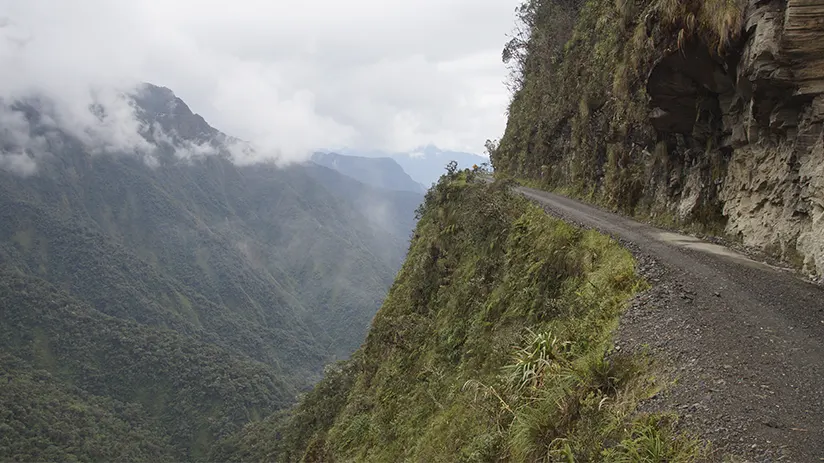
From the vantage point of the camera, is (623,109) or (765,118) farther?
(623,109)

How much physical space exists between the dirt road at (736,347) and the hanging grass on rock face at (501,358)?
32cm

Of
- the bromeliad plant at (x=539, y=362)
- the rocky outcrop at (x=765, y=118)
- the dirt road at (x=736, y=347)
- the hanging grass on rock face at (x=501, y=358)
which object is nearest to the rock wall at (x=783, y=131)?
the rocky outcrop at (x=765, y=118)

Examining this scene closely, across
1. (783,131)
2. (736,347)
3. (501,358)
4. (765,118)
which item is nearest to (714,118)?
(765,118)

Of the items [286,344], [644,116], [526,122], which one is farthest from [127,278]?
[644,116]

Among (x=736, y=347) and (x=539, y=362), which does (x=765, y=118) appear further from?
(x=539, y=362)

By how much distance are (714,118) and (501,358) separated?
26.5ft

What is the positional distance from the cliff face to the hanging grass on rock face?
310cm

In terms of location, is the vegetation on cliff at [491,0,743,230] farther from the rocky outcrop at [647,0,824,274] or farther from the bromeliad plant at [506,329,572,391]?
the bromeliad plant at [506,329,572,391]

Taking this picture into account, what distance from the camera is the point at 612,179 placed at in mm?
17141

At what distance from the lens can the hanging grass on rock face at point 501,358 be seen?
15.7 ft

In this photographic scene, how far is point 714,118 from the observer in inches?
454

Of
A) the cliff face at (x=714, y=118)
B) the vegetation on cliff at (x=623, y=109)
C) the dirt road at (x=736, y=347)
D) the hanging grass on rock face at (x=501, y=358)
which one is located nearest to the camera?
the dirt road at (x=736, y=347)

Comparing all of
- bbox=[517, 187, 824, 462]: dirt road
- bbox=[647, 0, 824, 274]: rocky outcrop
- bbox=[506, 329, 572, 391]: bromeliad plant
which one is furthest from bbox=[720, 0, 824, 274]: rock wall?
bbox=[506, 329, 572, 391]: bromeliad plant

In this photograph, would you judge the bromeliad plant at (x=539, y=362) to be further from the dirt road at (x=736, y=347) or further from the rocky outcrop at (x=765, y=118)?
the rocky outcrop at (x=765, y=118)
